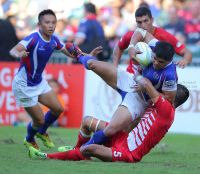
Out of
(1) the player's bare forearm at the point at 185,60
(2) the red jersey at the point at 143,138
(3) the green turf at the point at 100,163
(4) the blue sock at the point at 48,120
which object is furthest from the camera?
(4) the blue sock at the point at 48,120

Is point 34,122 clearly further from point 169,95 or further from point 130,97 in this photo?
point 169,95

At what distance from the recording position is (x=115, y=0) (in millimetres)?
14703

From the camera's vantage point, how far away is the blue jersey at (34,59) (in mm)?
6938

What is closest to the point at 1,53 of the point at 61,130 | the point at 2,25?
the point at 2,25

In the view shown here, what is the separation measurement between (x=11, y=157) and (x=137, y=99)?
1.88m

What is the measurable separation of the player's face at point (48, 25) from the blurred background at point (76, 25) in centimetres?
278

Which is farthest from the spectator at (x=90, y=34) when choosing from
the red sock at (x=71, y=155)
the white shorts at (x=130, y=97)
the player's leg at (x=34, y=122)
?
the red sock at (x=71, y=155)

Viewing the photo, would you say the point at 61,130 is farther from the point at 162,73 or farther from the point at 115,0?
the point at 115,0

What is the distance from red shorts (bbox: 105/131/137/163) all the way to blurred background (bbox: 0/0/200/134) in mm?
3272

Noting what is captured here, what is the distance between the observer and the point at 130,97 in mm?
5680

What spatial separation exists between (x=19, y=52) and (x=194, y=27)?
7659mm

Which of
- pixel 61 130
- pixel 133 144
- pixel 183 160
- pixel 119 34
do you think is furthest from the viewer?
pixel 119 34

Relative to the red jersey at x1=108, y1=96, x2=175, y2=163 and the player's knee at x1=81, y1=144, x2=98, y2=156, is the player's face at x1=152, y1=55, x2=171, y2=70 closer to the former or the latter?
the red jersey at x1=108, y1=96, x2=175, y2=163

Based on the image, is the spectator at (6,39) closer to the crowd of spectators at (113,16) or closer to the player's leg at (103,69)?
the crowd of spectators at (113,16)
